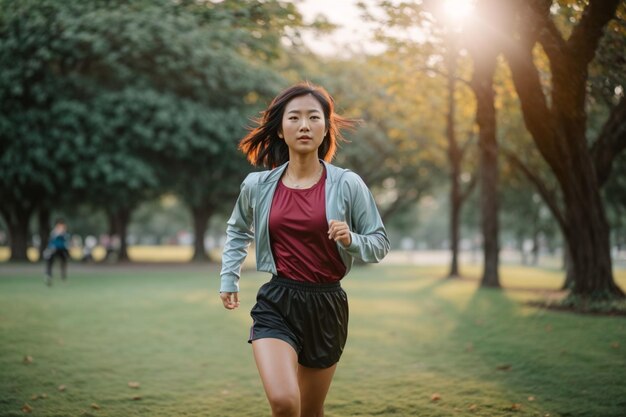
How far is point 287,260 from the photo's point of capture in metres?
4.04

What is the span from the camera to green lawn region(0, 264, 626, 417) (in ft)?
20.8

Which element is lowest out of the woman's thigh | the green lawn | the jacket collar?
the green lawn

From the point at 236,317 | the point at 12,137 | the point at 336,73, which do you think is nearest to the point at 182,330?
the point at 236,317

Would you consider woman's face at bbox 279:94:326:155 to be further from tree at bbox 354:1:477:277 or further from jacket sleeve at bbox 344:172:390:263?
tree at bbox 354:1:477:277

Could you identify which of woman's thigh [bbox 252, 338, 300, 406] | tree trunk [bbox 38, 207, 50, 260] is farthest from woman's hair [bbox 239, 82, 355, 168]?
tree trunk [bbox 38, 207, 50, 260]

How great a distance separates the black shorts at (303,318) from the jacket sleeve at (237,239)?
9.0 inches

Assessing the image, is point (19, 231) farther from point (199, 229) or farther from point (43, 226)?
point (199, 229)

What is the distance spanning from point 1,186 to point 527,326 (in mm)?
23043

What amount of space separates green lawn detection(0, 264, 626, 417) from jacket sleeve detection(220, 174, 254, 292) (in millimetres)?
2356

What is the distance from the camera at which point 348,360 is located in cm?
884

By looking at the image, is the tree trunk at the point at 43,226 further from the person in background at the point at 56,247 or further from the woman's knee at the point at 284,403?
the woman's knee at the point at 284,403

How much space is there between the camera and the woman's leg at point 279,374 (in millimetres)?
3604

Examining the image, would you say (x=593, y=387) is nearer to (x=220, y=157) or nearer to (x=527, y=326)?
(x=527, y=326)

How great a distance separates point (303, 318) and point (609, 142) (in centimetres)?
1169
